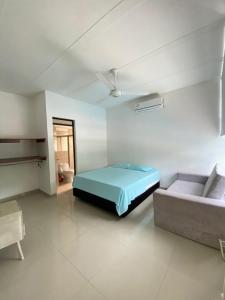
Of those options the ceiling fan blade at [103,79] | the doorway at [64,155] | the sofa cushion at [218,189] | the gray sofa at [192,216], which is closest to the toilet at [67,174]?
the doorway at [64,155]

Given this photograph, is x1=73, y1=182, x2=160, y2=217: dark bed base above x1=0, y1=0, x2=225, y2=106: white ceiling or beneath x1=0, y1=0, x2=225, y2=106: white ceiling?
beneath


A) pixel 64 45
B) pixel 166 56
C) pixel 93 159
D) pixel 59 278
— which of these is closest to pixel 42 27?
pixel 64 45

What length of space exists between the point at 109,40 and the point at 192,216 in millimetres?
2576

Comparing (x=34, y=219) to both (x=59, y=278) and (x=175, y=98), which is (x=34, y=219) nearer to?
(x=59, y=278)

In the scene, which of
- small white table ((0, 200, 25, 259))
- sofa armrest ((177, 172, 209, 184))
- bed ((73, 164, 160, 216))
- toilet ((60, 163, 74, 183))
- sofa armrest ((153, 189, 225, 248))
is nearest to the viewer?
small white table ((0, 200, 25, 259))

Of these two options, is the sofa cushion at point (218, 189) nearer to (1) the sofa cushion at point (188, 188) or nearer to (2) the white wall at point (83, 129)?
(1) the sofa cushion at point (188, 188)

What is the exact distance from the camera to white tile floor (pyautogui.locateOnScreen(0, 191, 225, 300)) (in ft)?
4.15

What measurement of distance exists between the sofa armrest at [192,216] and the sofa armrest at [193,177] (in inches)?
54.2

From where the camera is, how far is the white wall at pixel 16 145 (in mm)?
3324

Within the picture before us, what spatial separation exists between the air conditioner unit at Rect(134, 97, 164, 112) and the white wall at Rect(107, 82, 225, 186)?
133 millimetres

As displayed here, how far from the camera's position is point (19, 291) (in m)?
1.29

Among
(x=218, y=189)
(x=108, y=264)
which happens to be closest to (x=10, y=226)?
(x=108, y=264)

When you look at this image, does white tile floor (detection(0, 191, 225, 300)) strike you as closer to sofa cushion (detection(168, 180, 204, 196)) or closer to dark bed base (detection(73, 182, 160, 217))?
dark bed base (detection(73, 182, 160, 217))

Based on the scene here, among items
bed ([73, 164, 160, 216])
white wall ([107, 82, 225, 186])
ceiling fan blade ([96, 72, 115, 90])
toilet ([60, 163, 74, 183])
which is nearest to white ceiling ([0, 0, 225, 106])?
ceiling fan blade ([96, 72, 115, 90])
